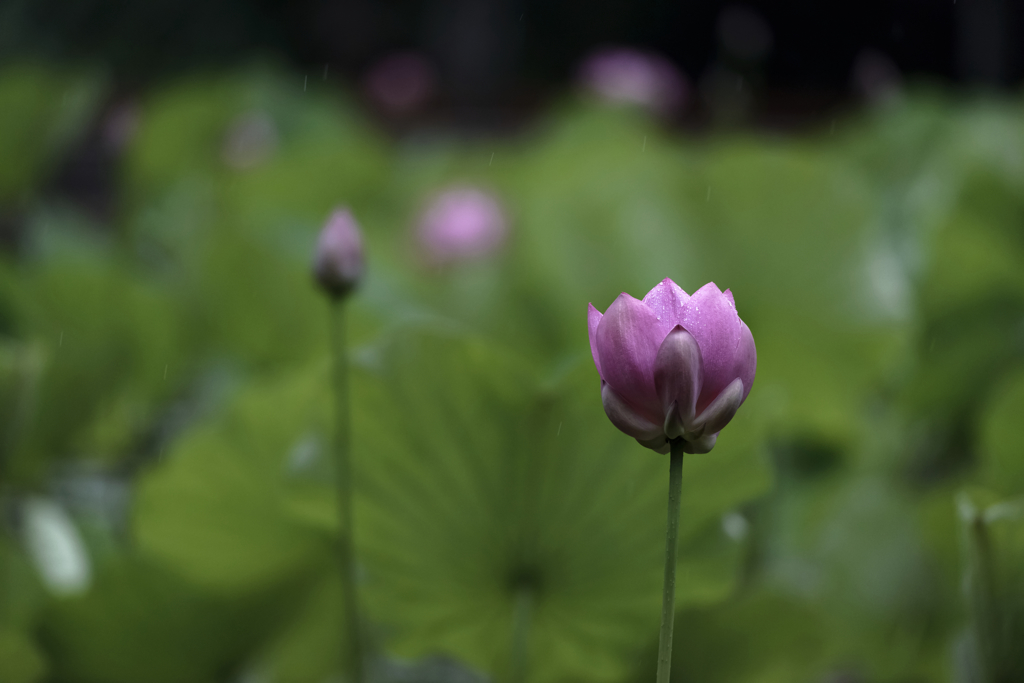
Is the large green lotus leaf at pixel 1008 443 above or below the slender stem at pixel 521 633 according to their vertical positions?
above

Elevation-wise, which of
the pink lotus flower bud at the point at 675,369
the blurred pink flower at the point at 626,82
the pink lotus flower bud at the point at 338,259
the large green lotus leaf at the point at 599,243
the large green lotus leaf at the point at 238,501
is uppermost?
the blurred pink flower at the point at 626,82

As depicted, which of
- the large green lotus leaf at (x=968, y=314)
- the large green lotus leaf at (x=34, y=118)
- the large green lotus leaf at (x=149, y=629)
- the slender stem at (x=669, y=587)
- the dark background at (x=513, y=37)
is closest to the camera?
the slender stem at (x=669, y=587)

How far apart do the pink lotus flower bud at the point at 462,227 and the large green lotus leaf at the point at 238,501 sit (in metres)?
0.28

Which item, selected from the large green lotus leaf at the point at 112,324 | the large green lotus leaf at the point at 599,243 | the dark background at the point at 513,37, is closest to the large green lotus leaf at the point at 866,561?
the large green lotus leaf at the point at 599,243

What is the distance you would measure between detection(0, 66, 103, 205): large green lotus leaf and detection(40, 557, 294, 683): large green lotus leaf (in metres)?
0.31

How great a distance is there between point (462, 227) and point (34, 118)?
222 mm

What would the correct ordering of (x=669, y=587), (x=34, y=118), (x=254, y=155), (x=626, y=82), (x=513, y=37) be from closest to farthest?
(x=669, y=587), (x=34, y=118), (x=254, y=155), (x=626, y=82), (x=513, y=37)

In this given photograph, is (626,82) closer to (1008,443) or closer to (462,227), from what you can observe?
(462,227)

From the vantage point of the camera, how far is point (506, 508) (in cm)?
23

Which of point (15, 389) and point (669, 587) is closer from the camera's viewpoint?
point (669, 587)

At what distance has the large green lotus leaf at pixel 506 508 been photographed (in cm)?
23

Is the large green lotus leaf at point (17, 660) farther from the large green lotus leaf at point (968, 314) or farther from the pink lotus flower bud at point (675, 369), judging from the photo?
the large green lotus leaf at point (968, 314)

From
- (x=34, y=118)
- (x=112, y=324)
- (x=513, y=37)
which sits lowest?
(x=112, y=324)

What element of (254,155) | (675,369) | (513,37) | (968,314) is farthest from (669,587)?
(513,37)
